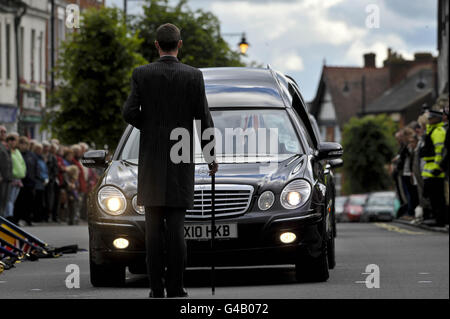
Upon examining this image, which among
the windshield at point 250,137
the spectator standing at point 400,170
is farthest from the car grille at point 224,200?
the spectator standing at point 400,170

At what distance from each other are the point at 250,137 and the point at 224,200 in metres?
1.12

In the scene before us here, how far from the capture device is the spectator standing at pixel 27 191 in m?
29.4

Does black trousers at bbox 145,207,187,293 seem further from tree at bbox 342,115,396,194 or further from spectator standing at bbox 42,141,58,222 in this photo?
tree at bbox 342,115,396,194

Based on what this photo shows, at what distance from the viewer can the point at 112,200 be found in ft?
38.4

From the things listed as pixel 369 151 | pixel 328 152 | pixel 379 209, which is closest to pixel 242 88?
pixel 328 152

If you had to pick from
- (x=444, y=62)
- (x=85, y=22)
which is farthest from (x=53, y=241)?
(x=444, y=62)

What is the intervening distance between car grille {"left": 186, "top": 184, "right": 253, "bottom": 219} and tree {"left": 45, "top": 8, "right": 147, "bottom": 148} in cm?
3328

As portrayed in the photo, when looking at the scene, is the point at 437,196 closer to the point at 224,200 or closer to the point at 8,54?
the point at 224,200

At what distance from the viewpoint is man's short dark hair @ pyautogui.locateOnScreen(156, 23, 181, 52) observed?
30.1 ft

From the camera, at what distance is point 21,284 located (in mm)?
12125

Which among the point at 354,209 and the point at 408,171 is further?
the point at 354,209

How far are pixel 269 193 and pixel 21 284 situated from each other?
2.43m

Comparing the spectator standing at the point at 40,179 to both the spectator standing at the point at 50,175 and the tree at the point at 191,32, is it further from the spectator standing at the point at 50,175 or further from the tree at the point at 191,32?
the tree at the point at 191,32
